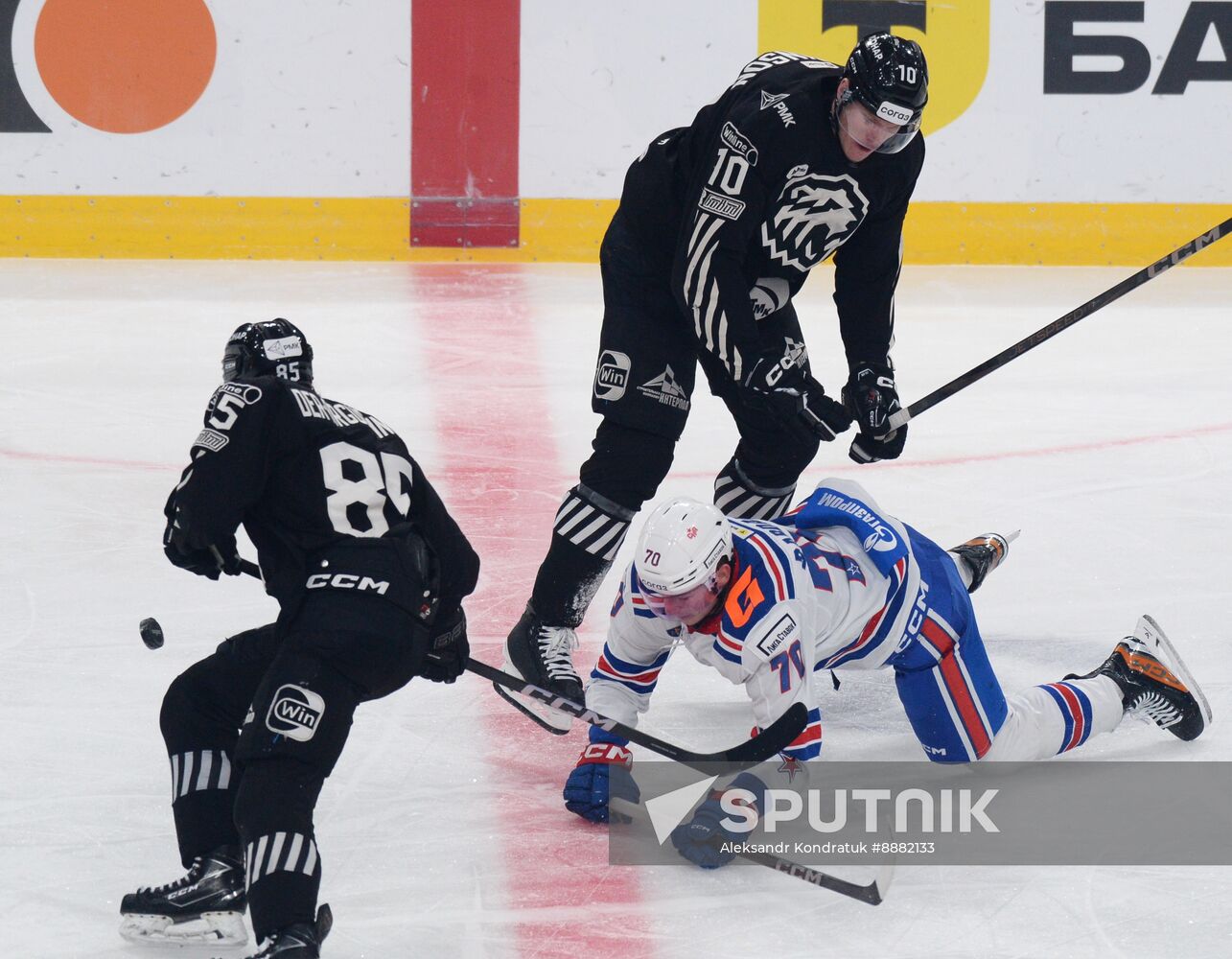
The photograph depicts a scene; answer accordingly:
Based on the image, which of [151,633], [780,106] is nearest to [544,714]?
[151,633]

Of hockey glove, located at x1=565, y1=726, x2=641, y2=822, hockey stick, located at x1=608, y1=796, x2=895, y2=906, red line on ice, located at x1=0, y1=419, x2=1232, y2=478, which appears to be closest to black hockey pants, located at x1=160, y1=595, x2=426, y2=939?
hockey glove, located at x1=565, y1=726, x2=641, y2=822

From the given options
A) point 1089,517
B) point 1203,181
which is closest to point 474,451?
point 1089,517

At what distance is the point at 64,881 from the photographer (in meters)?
2.52

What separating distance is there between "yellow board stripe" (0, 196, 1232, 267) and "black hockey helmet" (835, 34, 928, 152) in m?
5.03

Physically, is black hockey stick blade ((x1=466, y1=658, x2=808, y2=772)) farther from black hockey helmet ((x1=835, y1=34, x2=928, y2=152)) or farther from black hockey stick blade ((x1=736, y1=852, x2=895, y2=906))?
black hockey helmet ((x1=835, y1=34, x2=928, y2=152))

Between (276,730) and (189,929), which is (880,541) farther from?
(189,929)

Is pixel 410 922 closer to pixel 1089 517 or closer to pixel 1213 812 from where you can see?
pixel 1213 812

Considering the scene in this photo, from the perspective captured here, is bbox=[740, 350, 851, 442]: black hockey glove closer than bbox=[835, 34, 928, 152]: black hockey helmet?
No

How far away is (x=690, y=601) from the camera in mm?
2609

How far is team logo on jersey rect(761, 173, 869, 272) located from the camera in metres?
3.13

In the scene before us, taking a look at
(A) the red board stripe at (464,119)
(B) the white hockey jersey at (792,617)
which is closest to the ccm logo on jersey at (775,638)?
(B) the white hockey jersey at (792,617)

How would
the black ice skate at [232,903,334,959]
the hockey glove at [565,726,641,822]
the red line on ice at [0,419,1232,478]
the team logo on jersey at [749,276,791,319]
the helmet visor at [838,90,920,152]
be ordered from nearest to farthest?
the black ice skate at [232,903,334,959] < the hockey glove at [565,726,641,822] < the helmet visor at [838,90,920,152] < the team logo on jersey at [749,276,791,319] < the red line on ice at [0,419,1232,478]

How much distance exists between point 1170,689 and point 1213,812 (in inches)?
12.4

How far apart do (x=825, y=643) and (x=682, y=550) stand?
0.35 metres
